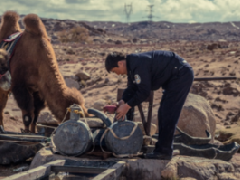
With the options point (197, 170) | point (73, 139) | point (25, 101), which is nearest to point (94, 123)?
point (73, 139)

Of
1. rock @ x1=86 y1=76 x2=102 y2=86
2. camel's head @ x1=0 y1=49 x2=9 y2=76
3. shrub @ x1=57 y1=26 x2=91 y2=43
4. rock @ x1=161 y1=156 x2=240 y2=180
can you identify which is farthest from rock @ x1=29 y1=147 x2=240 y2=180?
shrub @ x1=57 y1=26 x2=91 y2=43

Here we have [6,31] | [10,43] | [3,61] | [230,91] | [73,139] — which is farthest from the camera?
[230,91]

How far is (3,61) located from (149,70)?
439cm

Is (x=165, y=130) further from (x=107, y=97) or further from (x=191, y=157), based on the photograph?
(x=107, y=97)

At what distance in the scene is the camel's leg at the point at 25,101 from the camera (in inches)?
313

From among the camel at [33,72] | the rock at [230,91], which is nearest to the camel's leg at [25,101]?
the camel at [33,72]

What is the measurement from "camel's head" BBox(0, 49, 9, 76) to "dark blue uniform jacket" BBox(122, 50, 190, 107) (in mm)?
3896

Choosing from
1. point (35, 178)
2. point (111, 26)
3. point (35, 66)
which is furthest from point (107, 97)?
point (111, 26)

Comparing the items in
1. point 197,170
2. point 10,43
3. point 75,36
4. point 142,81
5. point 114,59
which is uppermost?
point 75,36

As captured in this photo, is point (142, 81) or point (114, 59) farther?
point (114, 59)

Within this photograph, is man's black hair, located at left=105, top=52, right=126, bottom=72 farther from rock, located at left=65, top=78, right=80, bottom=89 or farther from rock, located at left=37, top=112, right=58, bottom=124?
rock, located at left=65, top=78, right=80, bottom=89

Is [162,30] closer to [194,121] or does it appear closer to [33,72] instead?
[194,121]

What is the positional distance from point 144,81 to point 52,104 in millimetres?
3125

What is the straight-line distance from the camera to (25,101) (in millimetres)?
7977
